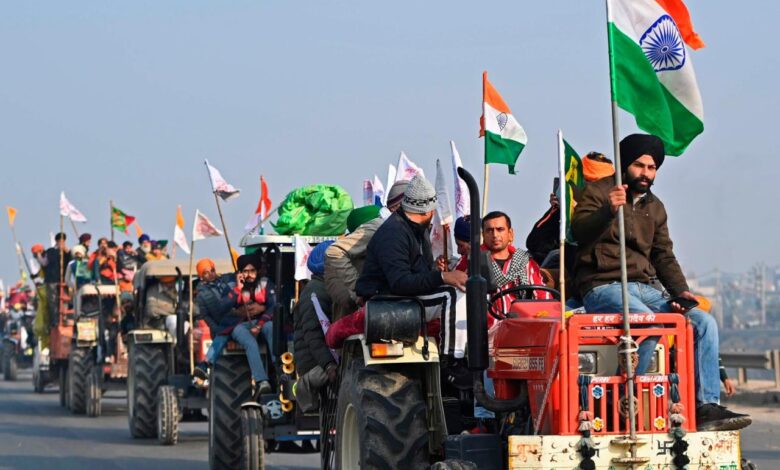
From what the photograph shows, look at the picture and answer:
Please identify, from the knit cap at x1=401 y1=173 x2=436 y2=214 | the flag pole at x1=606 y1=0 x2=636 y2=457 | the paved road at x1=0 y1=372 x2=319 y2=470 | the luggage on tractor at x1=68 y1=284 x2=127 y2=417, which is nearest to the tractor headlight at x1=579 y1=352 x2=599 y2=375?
the flag pole at x1=606 y1=0 x2=636 y2=457

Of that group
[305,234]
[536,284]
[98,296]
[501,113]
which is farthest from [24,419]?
[536,284]

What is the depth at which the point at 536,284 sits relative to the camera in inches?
400

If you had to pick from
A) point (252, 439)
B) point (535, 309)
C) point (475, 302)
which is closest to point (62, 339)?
A: point (252, 439)

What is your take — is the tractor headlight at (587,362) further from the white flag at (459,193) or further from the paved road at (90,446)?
the paved road at (90,446)

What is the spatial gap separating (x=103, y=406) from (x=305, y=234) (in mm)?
15639

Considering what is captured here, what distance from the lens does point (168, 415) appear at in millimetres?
19547

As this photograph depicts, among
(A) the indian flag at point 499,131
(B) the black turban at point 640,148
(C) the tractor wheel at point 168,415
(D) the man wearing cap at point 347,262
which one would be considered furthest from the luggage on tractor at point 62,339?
(B) the black turban at point 640,148

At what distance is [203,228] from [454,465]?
52.4ft

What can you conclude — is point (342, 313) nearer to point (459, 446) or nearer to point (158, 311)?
point (459, 446)

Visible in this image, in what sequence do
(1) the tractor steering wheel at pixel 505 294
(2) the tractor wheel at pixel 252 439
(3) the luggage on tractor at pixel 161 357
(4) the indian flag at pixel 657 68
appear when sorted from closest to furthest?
(4) the indian flag at pixel 657 68, (1) the tractor steering wheel at pixel 505 294, (2) the tractor wheel at pixel 252 439, (3) the luggage on tractor at pixel 161 357

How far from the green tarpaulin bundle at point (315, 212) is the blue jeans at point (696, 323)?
6.03 meters

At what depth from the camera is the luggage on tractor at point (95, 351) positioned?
25.7 meters

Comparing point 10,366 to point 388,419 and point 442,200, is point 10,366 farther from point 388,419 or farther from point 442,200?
point 388,419

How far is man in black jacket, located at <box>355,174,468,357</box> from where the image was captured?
9.54 meters
